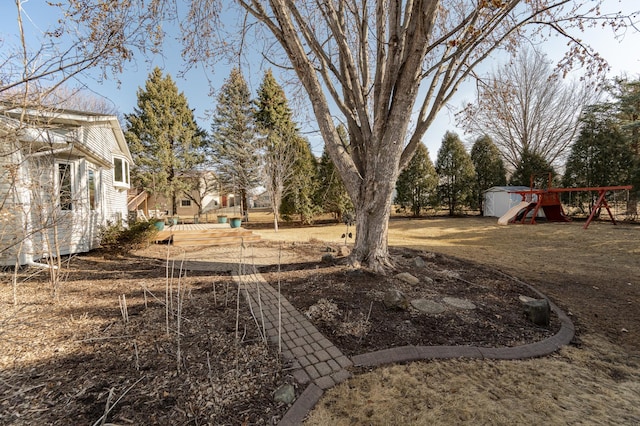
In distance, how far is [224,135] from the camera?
2173 cm

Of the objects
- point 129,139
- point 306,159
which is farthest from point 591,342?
point 129,139

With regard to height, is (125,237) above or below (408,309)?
above

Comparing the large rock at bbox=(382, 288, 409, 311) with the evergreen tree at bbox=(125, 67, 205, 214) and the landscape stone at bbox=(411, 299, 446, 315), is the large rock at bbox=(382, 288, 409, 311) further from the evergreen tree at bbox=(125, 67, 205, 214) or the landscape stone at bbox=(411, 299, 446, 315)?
the evergreen tree at bbox=(125, 67, 205, 214)

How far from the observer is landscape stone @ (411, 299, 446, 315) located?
3.53m

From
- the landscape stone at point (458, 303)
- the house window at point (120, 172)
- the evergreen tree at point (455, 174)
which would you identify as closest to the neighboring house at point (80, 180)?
the house window at point (120, 172)

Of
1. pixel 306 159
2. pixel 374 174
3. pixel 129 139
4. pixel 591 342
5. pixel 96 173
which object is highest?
pixel 129 139

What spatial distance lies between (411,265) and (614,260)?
6307 mm

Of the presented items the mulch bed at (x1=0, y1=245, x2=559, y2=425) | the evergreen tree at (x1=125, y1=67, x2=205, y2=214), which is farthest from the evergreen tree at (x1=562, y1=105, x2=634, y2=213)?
the evergreen tree at (x1=125, y1=67, x2=205, y2=214)

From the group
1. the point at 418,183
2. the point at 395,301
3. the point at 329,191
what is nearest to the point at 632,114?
the point at 418,183

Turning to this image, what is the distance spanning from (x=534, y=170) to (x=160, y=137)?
29815mm

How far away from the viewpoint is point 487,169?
69.1 ft

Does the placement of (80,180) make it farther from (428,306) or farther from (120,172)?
(428,306)

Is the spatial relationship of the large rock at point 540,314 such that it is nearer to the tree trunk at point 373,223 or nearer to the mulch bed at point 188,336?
the mulch bed at point 188,336

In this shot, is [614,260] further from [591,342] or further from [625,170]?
[625,170]
